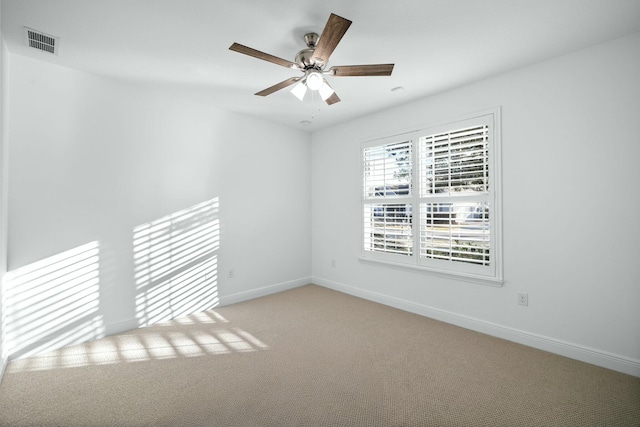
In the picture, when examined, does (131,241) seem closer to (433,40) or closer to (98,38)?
(98,38)

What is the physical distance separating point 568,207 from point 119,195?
4355 mm

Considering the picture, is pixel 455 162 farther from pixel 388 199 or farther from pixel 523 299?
pixel 523 299

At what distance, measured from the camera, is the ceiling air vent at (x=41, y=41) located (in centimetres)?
233

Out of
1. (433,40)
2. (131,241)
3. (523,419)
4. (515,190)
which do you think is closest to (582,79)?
(515,190)

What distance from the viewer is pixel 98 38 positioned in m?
2.39

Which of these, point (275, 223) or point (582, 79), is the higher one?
point (582, 79)

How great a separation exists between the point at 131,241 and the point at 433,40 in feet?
11.5

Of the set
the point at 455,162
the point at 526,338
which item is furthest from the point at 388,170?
the point at 526,338

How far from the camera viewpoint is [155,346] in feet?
9.48

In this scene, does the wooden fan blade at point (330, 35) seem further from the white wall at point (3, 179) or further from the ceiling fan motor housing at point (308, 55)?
the white wall at point (3, 179)

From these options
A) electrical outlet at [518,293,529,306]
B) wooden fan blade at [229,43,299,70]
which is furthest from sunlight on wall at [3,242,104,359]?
electrical outlet at [518,293,529,306]

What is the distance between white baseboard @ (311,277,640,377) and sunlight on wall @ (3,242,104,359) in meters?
3.29

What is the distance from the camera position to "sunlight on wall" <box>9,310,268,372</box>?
260 cm

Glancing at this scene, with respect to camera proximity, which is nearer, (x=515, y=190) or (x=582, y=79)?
(x=582, y=79)
